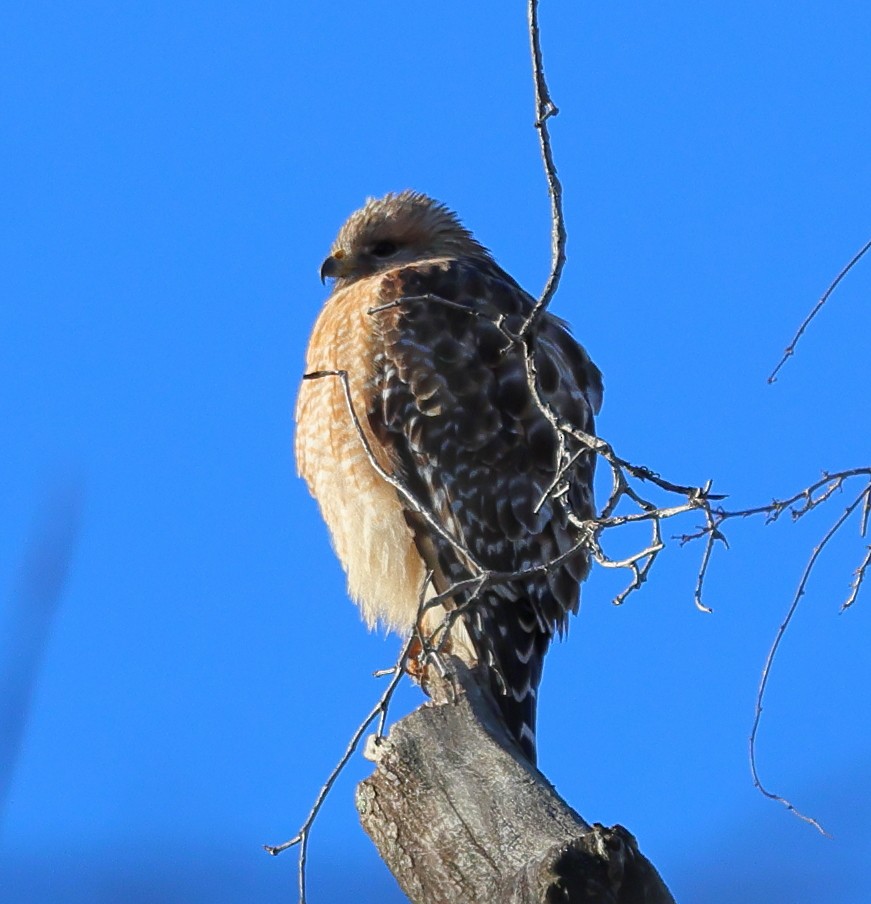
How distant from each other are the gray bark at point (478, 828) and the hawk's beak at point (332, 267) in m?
2.69

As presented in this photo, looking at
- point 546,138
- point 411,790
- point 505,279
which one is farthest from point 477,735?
point 505,279

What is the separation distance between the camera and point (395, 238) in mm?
6172

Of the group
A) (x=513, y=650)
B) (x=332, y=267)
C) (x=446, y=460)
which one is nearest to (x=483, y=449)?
(x=446, y=460)

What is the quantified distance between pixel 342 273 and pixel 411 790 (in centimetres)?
304

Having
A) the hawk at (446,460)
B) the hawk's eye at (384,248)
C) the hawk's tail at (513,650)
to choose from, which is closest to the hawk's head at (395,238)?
the hawk's eye at (384,248)

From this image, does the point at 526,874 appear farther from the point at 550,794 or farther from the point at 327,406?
the point at 327,406

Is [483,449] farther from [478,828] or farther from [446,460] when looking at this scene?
[478,828]

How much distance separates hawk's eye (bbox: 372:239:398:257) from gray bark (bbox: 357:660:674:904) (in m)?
2.82

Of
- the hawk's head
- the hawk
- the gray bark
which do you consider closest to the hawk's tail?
the hawk

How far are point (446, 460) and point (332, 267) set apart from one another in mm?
1169

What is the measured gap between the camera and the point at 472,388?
5.27 m

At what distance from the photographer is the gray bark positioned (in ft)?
8.98

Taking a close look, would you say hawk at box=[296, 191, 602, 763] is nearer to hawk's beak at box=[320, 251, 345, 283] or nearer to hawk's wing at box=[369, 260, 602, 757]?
hawk's wing at box=[369, 260, 602, 757]

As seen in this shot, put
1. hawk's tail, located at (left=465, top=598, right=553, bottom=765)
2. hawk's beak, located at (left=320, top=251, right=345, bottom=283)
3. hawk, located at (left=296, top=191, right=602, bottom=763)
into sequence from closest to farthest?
hawk's tail, located at (left=465, top=598, right=553, bottom=765) → hawk, located at (left=296, top=191, right=602, bottom=763) → hawk's beak, located at (left=320, top=251, right=345, bottom=283)
